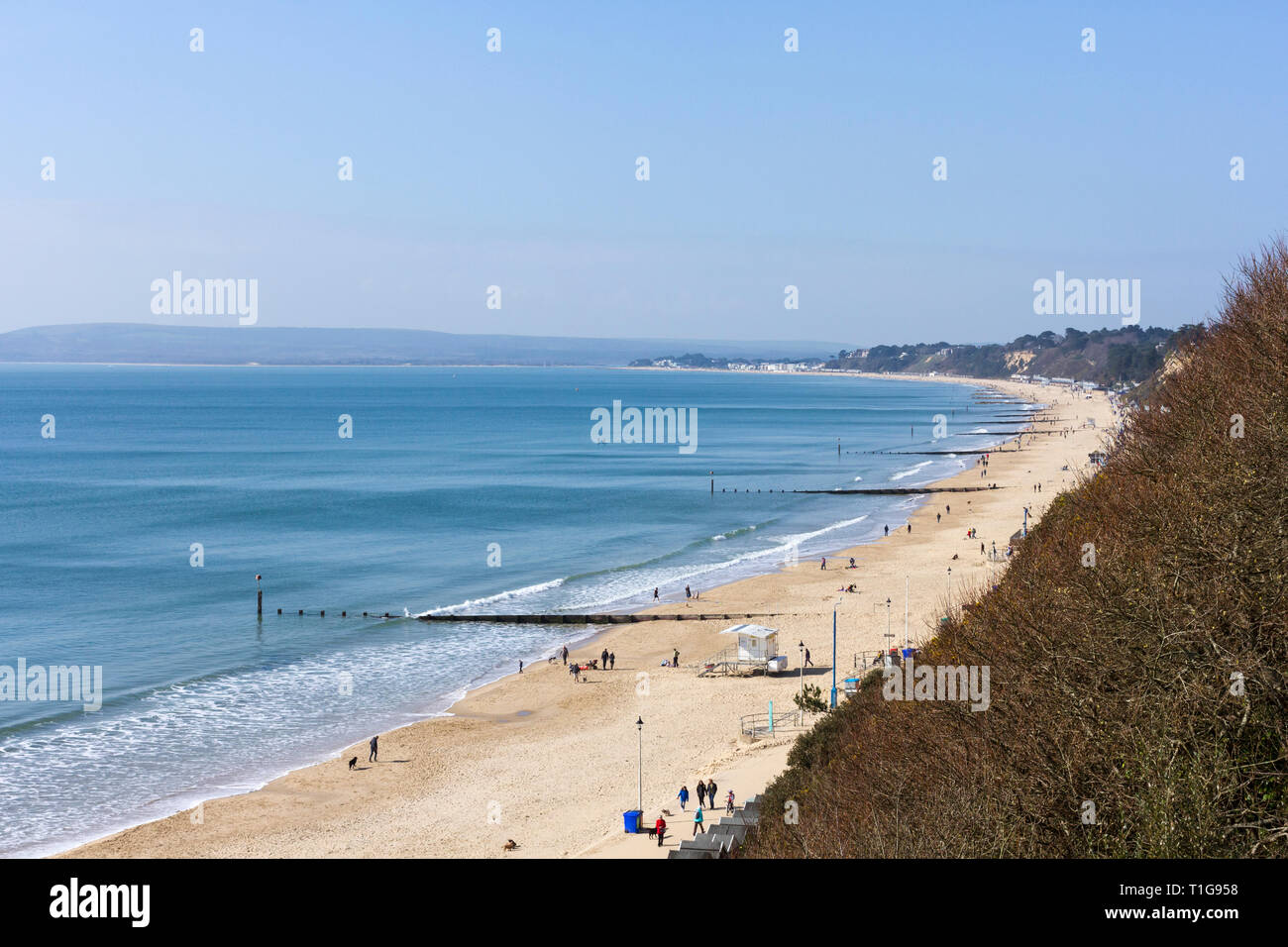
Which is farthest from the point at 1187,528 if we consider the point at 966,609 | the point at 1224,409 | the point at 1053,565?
the point at 966,609

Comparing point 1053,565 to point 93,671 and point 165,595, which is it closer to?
point 93,671

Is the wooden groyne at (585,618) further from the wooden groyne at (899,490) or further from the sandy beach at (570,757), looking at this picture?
the wooden groyne at (899,490)
